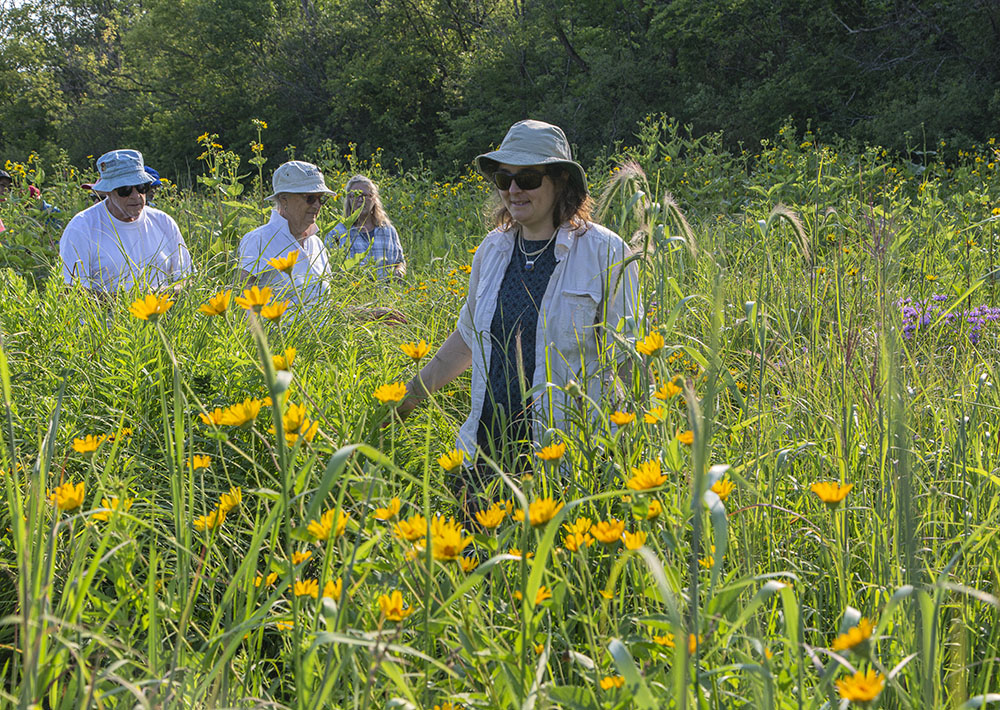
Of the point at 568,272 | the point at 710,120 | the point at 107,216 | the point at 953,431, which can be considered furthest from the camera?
the point at 710,120

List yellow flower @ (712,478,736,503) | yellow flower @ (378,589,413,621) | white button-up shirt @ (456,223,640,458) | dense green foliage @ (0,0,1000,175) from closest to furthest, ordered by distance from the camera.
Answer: yellow flower @ (378,589,413,621) < yellow flower @ (712,478,736,503) < white button-up shirt @ (456,223,640,458) < dense green foliage @ (0,0,1000,175)

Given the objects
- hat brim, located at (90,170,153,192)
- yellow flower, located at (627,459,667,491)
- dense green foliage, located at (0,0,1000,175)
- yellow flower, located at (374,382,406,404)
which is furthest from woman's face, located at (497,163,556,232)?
dense green foliage, located at (0,0,1000,175)

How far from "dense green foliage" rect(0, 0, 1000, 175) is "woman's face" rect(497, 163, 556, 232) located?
426cm

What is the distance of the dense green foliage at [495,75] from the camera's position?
13.2m

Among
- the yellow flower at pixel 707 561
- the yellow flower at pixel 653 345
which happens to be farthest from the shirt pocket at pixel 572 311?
the yellow flower at pixel 707 561

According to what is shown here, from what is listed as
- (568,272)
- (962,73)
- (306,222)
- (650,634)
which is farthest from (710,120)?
(650,634)

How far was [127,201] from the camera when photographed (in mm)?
4289

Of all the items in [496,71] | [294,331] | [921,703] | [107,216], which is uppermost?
[496,71]

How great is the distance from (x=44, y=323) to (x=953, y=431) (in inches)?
99.6

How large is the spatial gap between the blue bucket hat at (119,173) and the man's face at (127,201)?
4cm

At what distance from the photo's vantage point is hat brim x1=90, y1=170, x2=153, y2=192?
420 centimetres

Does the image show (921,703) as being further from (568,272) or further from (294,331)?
(294,331)

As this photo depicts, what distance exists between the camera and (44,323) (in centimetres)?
269

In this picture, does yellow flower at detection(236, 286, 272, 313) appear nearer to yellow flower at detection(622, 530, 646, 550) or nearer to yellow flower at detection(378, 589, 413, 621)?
yellow flower at detection(378, 589, 413, 621)
